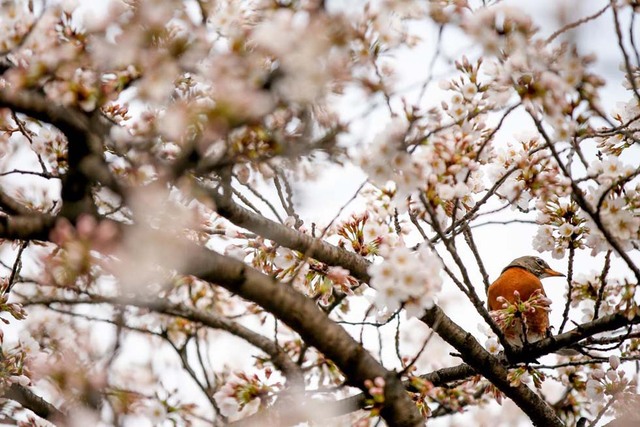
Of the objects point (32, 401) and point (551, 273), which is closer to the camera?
point (32, 401)

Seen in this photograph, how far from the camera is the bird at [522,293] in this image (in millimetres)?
3939

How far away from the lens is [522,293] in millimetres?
4910

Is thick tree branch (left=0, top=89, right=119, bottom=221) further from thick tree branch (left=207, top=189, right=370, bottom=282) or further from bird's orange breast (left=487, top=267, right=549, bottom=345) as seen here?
bird's orange breast (left=487, top=267, right=549, bottom=345)

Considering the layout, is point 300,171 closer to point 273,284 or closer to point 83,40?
point 273,284

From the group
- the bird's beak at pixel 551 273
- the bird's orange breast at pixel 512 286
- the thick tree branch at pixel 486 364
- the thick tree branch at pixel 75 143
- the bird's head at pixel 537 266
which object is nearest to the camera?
the thick tree branch at pixel 75 143

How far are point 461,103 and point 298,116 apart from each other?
112 cm

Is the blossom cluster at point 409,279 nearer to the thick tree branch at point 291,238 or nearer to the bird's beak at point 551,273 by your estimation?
the thick tree branch at point 291,238

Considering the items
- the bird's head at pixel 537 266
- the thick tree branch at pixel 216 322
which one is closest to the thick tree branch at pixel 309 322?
the thick tree branch at pixel 216 322

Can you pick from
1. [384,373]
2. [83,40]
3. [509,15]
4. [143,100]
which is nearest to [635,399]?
[384,373]

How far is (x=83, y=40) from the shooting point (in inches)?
92.8

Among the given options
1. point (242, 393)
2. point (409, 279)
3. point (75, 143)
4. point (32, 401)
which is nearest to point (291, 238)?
point (242, 393)

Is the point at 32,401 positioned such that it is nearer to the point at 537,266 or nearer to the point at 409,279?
the point at 409,279

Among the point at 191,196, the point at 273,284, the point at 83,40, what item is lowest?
the point at 273,284

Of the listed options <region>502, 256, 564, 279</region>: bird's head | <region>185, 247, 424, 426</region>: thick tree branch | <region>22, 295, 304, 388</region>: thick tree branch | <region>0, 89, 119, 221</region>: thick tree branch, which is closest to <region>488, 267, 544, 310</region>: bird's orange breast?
<region>502, 256, 564, 279</region>: bird's head
